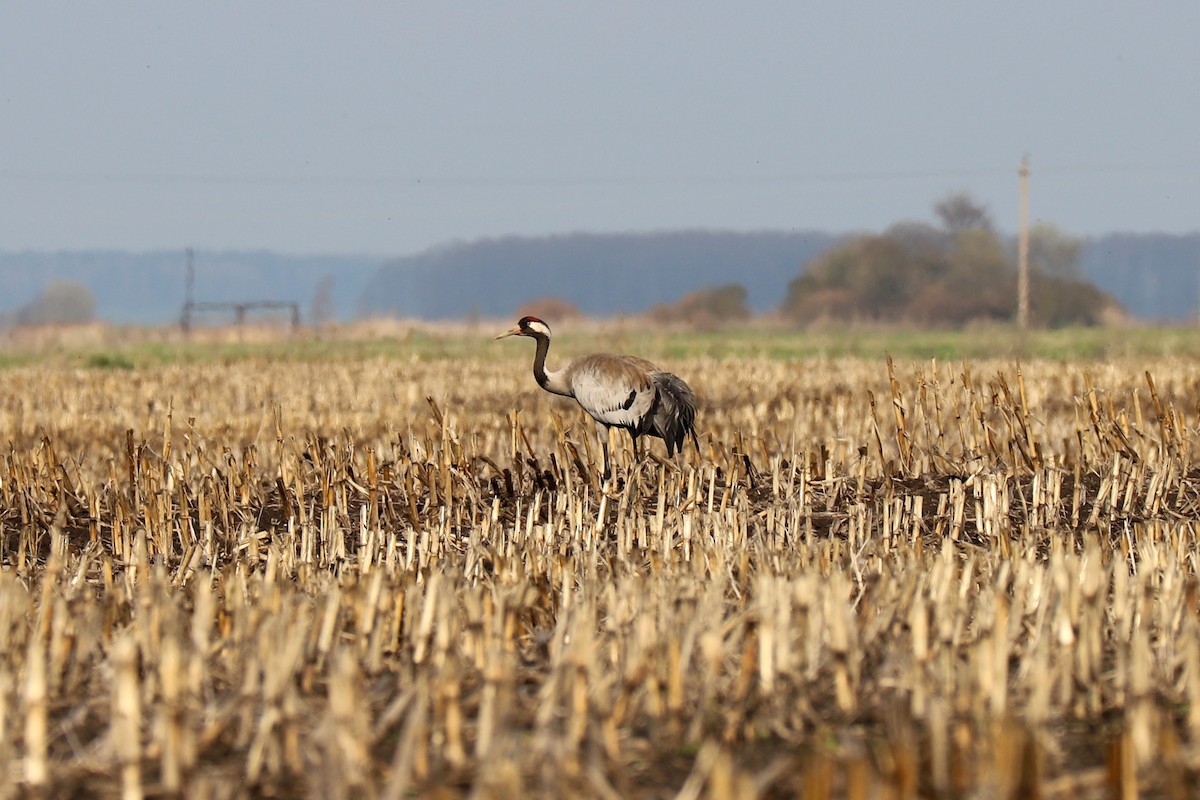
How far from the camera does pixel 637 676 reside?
3.98 m

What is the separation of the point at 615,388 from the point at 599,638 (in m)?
6.18

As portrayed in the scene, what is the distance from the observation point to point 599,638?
15.5 ft

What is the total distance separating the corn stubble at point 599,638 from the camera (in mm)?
3391

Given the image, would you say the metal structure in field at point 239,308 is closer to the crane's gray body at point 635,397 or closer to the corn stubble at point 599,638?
the crane's gray body at point 635,397

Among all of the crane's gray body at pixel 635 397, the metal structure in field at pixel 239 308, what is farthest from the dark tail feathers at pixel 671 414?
the metal structure in field at pixel 239 308

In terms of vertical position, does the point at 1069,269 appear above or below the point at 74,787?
above

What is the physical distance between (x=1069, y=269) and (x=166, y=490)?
7991 cm

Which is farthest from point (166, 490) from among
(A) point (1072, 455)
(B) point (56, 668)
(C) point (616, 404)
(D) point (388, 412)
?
(D) point (388, 412)

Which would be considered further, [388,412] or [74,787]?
[388,412]

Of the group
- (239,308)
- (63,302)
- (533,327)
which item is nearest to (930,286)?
(239,308)

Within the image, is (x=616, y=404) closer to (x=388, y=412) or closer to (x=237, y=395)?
(x=388, y=412)

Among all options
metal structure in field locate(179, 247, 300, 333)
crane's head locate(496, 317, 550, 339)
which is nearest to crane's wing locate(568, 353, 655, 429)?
crane's head locate(496, 317, 550, 339)

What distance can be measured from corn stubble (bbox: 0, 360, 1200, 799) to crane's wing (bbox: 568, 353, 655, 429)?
1200 millimetres

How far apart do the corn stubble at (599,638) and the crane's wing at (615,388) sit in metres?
1.20
